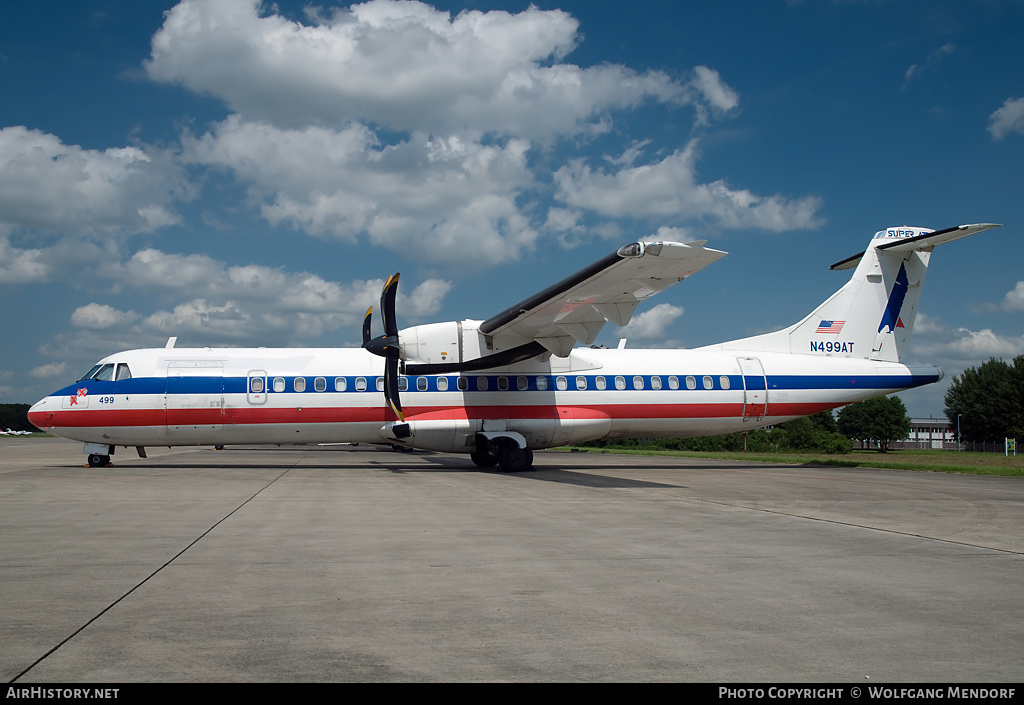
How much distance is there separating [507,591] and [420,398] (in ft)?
45.5

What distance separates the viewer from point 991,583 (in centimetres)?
571

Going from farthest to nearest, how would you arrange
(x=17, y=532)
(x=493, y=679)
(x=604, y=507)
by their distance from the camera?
1. (x=604, y=507)
2. (x=17, y=532)
3. (x=493, y=679)

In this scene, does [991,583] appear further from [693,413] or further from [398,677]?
[693,413]

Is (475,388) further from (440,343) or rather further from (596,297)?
(596,297)

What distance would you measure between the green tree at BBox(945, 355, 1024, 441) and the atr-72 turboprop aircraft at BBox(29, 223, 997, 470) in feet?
204

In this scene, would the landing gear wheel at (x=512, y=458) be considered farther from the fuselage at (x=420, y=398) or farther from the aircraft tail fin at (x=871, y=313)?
the aircraft tail fin at (x=871, y=313)

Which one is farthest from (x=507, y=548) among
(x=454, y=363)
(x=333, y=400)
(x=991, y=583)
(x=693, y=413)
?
(x=693, y=413)

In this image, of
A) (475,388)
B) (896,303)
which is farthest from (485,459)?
(896,303)

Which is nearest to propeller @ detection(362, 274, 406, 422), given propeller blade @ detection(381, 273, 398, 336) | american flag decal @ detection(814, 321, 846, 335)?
propeller blade @ detection(381, 273, 398, 336)

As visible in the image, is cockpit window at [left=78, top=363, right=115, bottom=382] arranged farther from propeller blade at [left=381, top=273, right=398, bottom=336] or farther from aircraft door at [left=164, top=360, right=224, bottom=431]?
propeller blade at [left=381, top=273, right=398, bottom=336]

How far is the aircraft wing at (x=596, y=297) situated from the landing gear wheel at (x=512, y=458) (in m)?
2.79

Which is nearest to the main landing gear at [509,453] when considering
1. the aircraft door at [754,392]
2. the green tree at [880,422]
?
the aircraft door at [754,392]

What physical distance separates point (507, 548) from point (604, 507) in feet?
13.2

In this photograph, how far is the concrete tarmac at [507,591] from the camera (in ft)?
12.3
